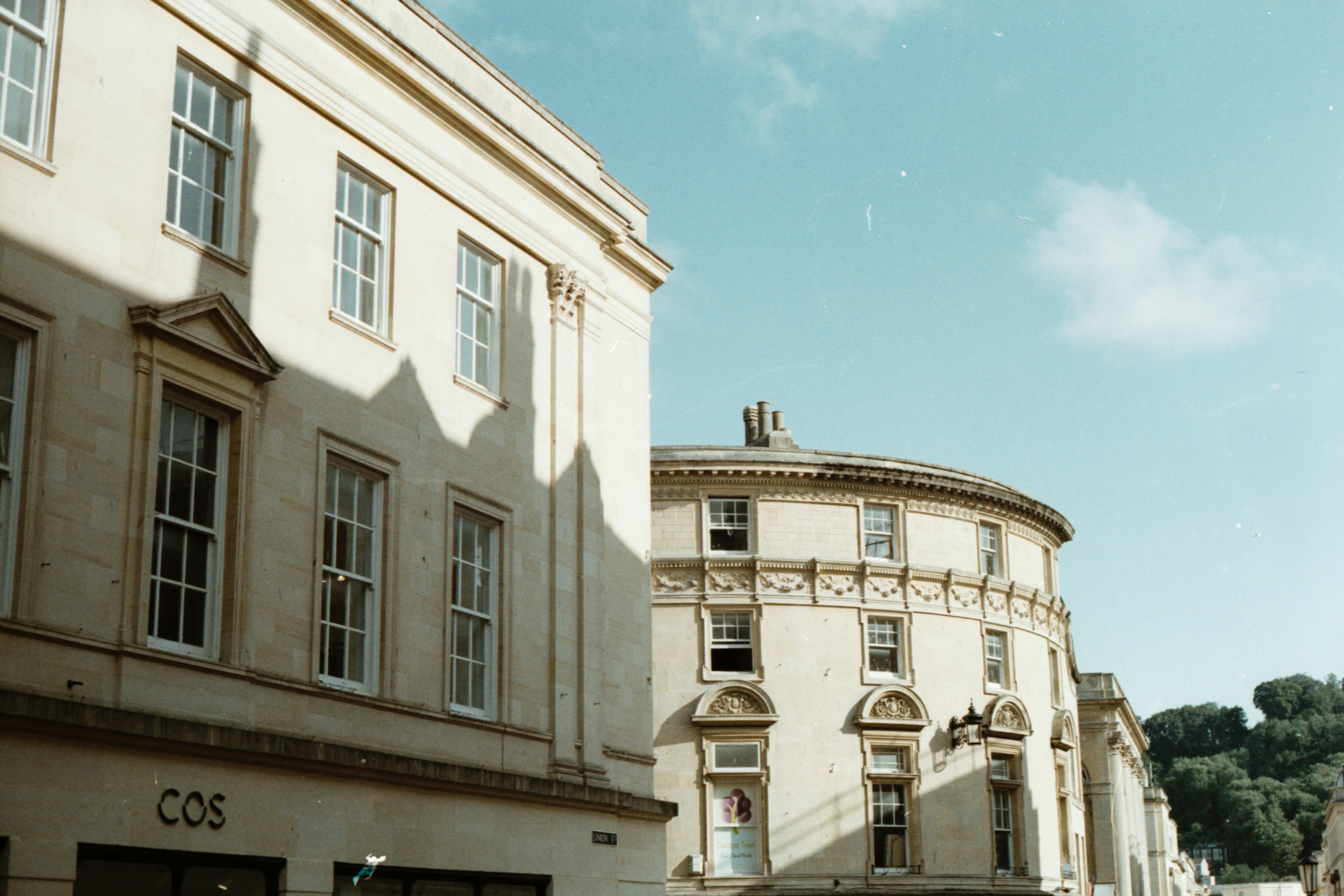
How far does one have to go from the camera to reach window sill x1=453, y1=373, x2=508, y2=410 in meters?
21.4

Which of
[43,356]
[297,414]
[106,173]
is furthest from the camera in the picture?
[297,414]

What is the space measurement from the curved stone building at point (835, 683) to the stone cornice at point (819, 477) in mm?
53

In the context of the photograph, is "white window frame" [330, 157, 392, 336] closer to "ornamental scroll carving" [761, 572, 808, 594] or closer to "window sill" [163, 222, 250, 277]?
"window sill" [163, 222, 250, 277]

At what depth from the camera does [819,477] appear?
42.7 meters

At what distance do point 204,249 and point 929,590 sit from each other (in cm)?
2990

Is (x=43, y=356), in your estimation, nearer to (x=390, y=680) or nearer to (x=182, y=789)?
(x=182, y=789)

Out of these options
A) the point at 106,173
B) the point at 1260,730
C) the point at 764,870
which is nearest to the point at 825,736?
the point at 764,870

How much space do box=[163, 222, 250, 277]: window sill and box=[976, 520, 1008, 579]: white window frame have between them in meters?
31.1

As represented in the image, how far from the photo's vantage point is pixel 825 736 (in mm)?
41188

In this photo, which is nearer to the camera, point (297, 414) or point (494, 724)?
point (297, 414)

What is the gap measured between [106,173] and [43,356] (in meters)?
2.24

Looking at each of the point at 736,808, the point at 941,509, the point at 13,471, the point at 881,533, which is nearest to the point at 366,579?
the point at 13,471

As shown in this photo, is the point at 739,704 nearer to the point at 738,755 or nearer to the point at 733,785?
the point at 738,755

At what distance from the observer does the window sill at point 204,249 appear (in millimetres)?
16562
